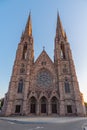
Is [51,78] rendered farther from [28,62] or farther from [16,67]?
[16,67]

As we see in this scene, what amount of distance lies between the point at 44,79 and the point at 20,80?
5.99m

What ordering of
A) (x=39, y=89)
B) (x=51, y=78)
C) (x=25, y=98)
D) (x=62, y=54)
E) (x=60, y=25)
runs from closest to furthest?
(x=25, y=98) → (x=39, y=89) → (x=51, y=78) → (x=62, y=54) → (x=60, y=25)

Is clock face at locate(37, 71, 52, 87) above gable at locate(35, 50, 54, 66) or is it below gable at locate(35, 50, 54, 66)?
below

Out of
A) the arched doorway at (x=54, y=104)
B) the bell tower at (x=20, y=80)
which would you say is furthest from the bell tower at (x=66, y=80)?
the bell tower at (x=20, y=80)

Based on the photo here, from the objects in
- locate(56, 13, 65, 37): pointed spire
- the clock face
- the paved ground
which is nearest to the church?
the clock face

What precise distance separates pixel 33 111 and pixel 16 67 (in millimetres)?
11839

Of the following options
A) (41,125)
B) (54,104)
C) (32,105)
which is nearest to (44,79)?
(54,104)

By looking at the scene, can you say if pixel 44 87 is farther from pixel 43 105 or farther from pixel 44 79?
pixel 43 105

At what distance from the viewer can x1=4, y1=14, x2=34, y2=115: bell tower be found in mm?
27538

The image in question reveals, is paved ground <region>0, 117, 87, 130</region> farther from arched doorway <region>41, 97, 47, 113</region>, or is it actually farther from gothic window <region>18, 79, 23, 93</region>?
gothic window <region>18, 79, 23, 93</region>

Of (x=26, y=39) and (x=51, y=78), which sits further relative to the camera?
(x=26, y=39)

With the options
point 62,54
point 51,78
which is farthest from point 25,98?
point 62,54

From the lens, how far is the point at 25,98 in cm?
2780

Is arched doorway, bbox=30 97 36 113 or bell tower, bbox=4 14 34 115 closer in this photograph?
bell tower, bbox=4 14 34 115
